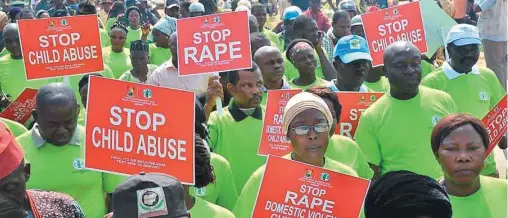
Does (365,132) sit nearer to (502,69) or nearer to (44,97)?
(44,97)

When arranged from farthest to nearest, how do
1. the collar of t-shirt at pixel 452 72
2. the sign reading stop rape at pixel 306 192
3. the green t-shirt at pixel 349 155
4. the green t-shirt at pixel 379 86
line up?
the green t-shirt at pixel 379 86
the collar of t-shirt at pixel 452 72
the green t-shirt at pixel 349 155
the sign reading stop rape at pixel 306 192

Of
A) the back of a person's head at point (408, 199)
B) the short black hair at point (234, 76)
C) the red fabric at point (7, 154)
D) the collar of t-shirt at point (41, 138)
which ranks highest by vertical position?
the red fabric at point (7, 154)

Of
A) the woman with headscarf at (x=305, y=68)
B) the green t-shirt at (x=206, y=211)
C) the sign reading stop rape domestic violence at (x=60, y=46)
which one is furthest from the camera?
the woman with headscarf at (x=305, y=68)

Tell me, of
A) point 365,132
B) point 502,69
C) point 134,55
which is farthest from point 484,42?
point 365,132

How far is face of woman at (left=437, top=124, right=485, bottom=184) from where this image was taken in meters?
4.00

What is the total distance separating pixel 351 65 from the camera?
22.3ft

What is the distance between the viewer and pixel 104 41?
40.7 ft

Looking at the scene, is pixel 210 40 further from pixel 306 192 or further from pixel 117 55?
pixel 117 55

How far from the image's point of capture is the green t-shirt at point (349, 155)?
5.14m

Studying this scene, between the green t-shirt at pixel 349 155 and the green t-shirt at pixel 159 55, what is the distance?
5683 millimetres

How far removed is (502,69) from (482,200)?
762cm

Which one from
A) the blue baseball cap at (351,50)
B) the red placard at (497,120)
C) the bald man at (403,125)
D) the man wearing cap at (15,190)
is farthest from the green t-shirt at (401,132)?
the man wearing cap at (15,190)

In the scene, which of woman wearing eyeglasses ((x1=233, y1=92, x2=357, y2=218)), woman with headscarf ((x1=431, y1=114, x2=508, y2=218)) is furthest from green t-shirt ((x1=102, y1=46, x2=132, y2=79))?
woman with headscarf ((x1=431, y1=114, x2=508, y2=218))

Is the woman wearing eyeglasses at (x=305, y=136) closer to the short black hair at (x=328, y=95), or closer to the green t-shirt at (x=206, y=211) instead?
the green t-shirt at (x=206, y=211)
